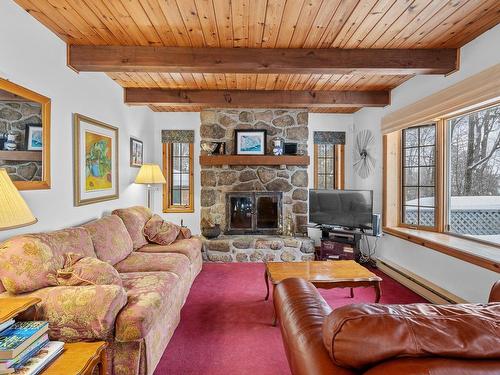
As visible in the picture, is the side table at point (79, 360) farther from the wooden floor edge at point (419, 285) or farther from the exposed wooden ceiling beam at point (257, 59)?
the wooden floor edge at point (419, 285)

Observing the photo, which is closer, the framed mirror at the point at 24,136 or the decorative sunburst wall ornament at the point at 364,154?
the framed mirror at the point at 24,136

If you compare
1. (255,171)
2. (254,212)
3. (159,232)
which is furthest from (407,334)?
(255,171)

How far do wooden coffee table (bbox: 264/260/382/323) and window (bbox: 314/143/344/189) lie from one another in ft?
8.35

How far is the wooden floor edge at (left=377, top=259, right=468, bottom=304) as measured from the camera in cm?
285

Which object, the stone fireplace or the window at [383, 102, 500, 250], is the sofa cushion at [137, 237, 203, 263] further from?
the window at [383, 102, 500, 250]

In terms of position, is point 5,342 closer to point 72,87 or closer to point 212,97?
point 72,87

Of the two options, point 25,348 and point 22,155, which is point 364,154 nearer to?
point 22,155

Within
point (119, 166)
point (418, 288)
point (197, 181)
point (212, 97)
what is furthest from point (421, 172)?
point (119, 166)

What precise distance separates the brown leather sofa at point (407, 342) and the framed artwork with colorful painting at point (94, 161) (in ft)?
9.11

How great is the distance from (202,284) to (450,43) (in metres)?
3.59

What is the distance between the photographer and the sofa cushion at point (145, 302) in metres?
1.71

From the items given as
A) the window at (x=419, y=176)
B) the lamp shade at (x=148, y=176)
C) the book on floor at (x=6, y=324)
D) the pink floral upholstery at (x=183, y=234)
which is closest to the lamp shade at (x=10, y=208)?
the book on floor at (x=6, y=324)

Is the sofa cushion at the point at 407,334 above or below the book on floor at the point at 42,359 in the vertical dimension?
above

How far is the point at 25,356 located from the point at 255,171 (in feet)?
12.9
